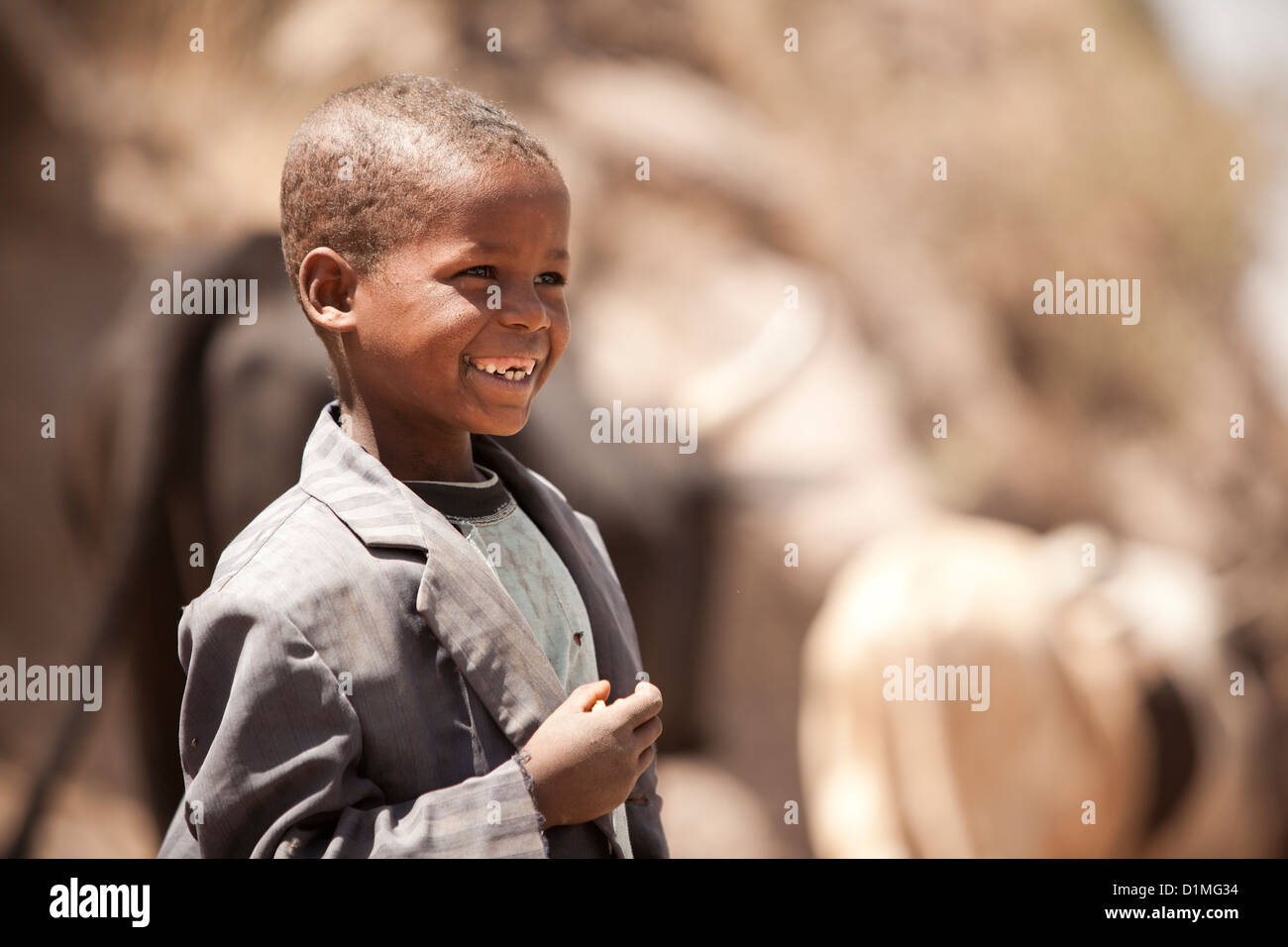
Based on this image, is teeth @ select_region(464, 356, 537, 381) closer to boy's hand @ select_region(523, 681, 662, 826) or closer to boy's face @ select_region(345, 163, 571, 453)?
boy's face @ select_region(345, 163, 571, 453)

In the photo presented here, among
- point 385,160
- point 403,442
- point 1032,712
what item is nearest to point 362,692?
point 403,442

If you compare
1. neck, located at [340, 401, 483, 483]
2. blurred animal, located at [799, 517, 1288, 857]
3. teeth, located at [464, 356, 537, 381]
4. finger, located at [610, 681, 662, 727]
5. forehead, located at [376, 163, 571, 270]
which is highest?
forehead, located at [376, 163, 571, 270]

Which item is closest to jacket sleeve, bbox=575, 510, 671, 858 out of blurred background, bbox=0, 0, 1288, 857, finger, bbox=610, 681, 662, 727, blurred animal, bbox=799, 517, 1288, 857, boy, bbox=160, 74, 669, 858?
boy, bbox=160, 74, 669, 858

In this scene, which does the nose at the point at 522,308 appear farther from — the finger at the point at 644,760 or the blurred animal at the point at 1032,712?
the blurred animal at the point at 1032,712

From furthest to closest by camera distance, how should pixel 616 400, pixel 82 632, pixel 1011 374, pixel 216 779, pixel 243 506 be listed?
pixel 1011 374 < pixel 616 400 < pixel 82 632 < pixel 243 506 < pixel 216 779

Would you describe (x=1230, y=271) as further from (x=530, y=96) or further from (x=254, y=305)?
(x=254, y=305)

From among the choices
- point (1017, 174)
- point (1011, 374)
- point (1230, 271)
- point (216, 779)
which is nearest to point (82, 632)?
point (216, 779)

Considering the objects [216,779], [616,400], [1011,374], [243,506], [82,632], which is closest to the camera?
[216,779]

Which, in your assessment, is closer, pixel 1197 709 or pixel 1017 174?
pixel 1197 709

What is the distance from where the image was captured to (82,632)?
183cm

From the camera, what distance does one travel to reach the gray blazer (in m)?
0.54

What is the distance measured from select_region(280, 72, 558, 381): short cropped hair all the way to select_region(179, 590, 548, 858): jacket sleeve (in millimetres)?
199
